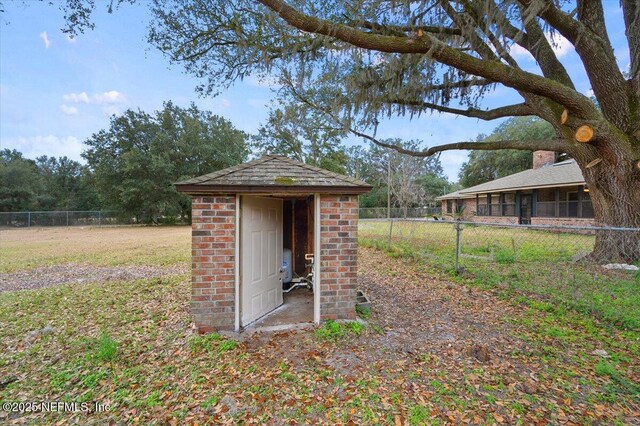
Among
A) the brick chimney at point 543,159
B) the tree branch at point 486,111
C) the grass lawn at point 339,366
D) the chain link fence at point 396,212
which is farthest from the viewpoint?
the chain link fence at point 396,212

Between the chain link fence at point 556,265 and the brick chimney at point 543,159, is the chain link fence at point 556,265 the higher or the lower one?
the lower one

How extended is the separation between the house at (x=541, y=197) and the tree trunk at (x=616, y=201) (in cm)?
673

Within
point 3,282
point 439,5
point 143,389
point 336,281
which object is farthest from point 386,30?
point 3,282

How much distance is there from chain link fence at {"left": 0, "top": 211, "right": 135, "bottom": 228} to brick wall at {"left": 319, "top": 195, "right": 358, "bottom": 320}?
96.2 feet

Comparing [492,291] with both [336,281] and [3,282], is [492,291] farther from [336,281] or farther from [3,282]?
[3,282]

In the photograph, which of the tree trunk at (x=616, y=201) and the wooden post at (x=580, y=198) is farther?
the wooden post at (x=580, y=198)

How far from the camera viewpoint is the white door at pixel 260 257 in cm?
390

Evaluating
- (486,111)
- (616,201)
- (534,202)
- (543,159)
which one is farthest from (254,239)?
(543,159)

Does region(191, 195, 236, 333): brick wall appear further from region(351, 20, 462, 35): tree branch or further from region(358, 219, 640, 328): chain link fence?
region(351, 20, 462, 35): tree branch

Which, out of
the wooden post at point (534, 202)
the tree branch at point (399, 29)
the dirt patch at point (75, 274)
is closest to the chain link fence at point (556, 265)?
the tree branch at point (399, 29)

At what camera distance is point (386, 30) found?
641 centimetres

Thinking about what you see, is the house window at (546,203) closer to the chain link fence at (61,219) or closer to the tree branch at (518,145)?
the tree branch at (518,145)

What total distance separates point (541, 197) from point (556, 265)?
13.8m

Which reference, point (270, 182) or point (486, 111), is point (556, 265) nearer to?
point (486, 111)
